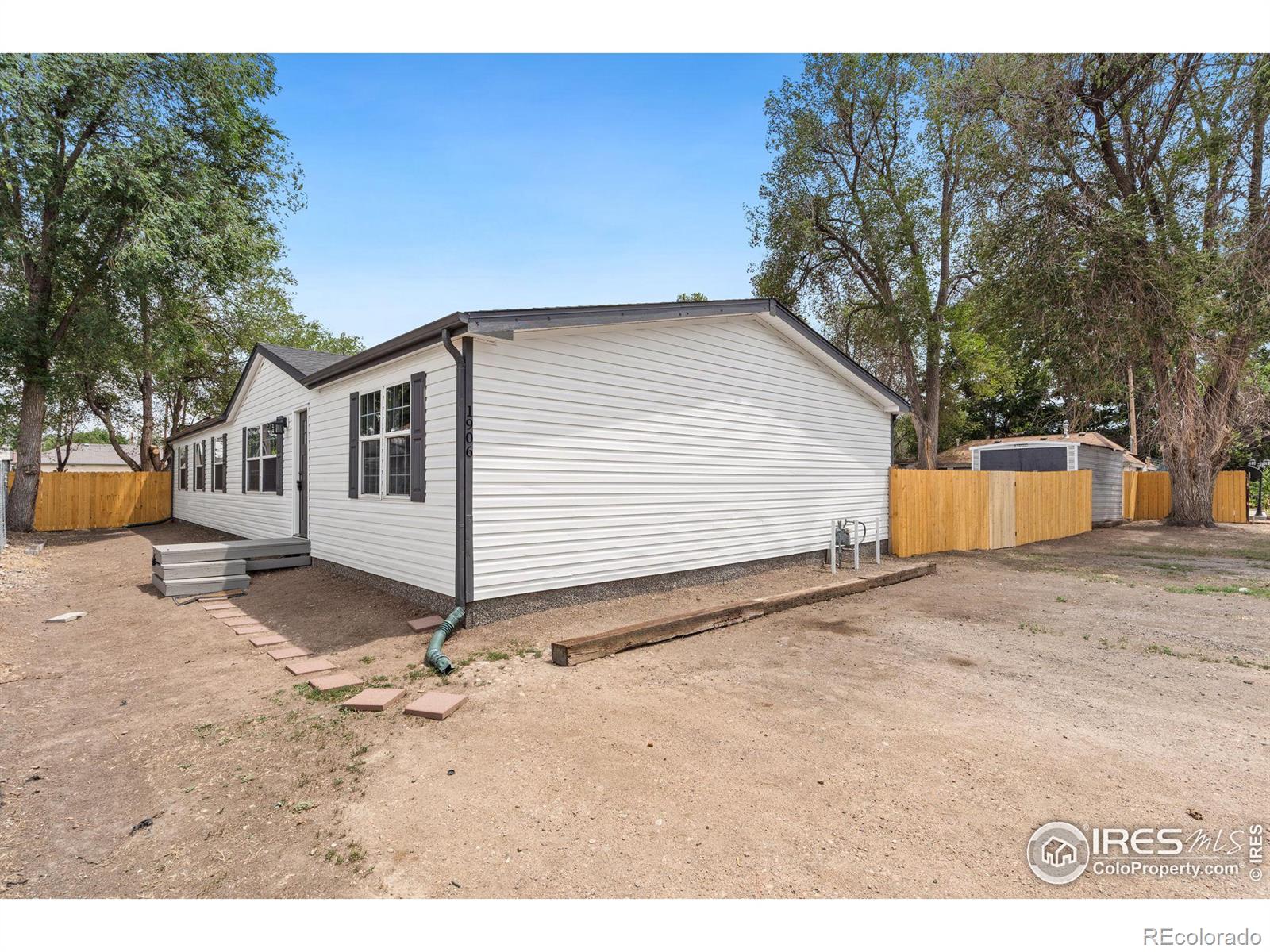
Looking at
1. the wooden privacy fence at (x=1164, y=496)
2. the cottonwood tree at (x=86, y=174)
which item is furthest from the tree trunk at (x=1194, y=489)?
the cottonwood tree at (x=86, y=174)

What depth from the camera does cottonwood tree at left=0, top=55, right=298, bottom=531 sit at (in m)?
12.9

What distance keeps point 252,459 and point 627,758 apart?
11689 mm

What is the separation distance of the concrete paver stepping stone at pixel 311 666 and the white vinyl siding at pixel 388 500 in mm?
1291

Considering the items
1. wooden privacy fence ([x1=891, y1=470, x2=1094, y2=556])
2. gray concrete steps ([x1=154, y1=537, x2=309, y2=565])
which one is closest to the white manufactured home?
gray concrete steps ([x1=154, y1=537, x2=309, y2=565])

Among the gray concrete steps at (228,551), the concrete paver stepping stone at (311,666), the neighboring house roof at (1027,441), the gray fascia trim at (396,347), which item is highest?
the gray fascia trim at (396,347)

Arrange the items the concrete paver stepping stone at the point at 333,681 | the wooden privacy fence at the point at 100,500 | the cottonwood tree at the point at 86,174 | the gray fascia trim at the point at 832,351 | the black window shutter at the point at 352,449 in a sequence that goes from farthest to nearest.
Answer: the wooden privacy fence at the point at 100,500 < the cottonwood tree at the point at 86,174 < the gray fascia trim at the point at 832,351 < the black window shutter at the point at 352,449 < the concrete paver stepping stone at the point at 333,681

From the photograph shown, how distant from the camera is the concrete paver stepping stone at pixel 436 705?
13.2 feet

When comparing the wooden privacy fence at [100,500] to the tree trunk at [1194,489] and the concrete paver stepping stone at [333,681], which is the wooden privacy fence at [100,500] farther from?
the tree trunk at [1194,489]

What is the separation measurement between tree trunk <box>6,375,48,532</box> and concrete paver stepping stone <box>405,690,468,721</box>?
56.2ft

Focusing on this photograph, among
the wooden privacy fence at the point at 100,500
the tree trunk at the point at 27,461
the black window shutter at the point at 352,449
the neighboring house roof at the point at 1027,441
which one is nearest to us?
the black window shutter at the point at 352,449

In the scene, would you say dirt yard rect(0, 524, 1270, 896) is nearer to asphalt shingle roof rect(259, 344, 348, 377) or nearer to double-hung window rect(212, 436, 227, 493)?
asphalt shingle roof rect(259, 344, 348, 377)

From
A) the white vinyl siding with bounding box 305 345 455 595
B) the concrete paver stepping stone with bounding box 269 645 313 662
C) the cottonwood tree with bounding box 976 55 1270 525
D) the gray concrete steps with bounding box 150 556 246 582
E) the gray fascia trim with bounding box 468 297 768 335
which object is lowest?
the concrete paver stepping stone with bounding box 269 645 313 662

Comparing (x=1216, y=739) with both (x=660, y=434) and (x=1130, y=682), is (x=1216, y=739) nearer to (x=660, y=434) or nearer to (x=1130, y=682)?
(x=1130, y=682)

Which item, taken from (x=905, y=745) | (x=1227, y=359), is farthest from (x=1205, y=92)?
(x=905, y=745)
